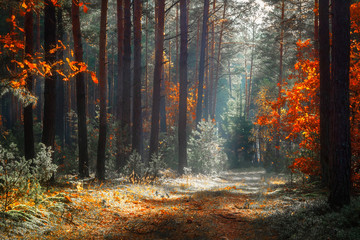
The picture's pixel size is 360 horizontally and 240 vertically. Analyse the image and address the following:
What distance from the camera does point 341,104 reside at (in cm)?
636

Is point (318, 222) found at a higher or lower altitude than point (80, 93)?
lower

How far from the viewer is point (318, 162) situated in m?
10.1

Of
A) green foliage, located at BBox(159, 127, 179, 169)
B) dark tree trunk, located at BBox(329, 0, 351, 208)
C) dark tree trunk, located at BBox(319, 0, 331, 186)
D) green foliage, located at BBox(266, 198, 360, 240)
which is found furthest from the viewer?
green foliage, located at BBox(159, 127, 179, 169)

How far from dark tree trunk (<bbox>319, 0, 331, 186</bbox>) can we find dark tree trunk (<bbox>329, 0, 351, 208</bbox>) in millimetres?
2942

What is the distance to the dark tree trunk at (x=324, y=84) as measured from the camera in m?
9.27

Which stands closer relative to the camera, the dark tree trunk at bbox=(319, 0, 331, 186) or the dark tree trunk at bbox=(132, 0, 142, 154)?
the dark tree trunk at bbox=(319, 0, 331, 186)

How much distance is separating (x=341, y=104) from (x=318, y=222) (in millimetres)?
2425

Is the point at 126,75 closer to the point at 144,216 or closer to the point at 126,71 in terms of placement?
the point at 126,71

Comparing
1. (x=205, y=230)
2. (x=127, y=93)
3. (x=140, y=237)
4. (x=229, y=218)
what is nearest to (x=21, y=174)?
(x=140, y=237)

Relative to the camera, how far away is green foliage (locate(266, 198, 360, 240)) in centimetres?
512

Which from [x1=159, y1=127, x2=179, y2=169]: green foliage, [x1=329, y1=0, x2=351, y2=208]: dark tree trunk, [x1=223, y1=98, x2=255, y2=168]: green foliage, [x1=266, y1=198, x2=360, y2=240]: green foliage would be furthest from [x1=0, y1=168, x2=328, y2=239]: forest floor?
[x1=223, y1=98, x2=255, y2=168]: green foliage

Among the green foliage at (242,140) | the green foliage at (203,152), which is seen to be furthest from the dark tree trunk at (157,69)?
the green foliage at (242,140)

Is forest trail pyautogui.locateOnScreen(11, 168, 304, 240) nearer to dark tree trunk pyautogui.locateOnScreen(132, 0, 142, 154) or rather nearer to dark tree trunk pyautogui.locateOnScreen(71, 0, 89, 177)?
dark tree trunk pyautogui.locateOnScreen(71, 0, 89, 177)

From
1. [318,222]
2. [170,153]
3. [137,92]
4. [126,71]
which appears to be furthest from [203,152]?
[318,222]
